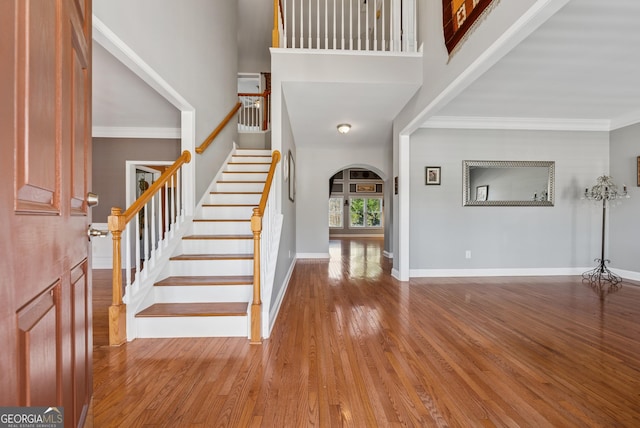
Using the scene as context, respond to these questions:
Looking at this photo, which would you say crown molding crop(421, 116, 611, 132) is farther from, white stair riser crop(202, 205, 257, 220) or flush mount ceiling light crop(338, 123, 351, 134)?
white stair riser crop(202, 205, 257, 220)

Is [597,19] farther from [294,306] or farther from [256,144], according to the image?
[256,144]

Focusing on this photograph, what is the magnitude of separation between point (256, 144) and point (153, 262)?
4150mm

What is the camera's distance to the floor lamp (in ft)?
14.8

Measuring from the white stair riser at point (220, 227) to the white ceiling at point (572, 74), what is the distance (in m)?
3.22

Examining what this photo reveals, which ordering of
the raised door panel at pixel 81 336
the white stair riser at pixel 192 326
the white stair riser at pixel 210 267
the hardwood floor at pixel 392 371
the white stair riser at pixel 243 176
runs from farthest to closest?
the white stair riser at pixel 243 176 → the white stair riser at pixel 210 267 → the white stair riser at pixel 192 326 → the hardwood floor at pixel 392 371 → the raised door panel at pixel 81 336

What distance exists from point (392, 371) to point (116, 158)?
5616 millimetres

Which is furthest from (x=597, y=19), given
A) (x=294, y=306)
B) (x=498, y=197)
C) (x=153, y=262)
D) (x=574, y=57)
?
(x=153, y=262)

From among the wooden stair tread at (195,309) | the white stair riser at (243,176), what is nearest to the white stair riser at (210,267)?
the wooden stair tread at (195,309)

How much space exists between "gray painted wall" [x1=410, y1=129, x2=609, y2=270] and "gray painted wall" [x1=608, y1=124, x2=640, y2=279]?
17cm

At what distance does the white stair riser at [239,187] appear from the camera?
14.2 feet

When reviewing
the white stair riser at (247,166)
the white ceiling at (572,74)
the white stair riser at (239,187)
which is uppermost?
the white ceiling at (572,74)

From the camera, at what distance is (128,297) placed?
241 centimetres

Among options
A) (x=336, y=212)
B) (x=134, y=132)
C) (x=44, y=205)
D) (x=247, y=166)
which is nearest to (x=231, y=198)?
(x=247, y=166)

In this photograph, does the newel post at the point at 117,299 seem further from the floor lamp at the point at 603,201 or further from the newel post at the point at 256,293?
the floor lamp at the point at 603,201
